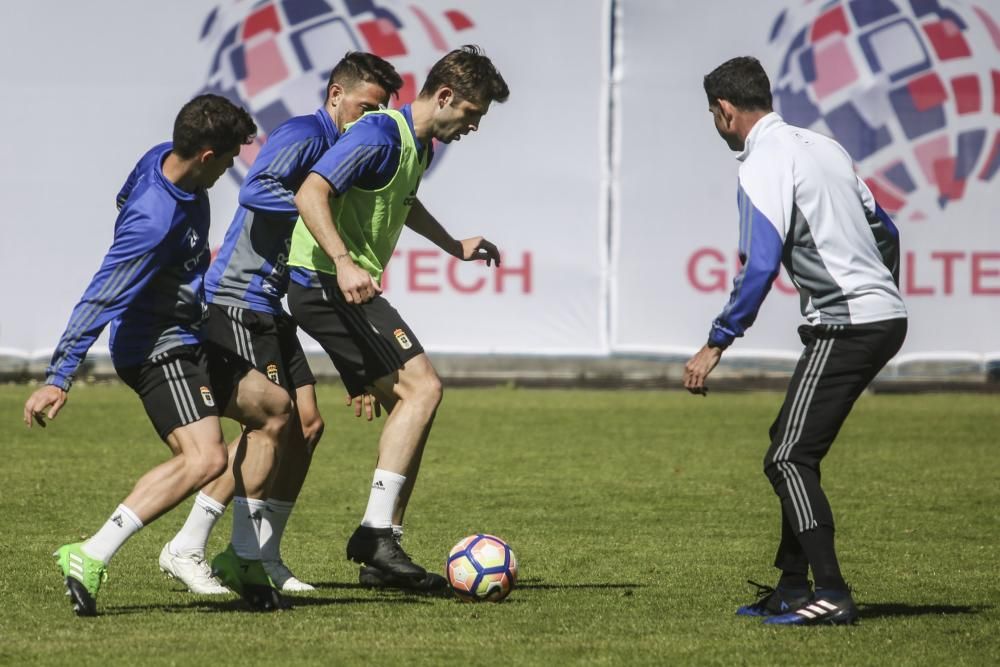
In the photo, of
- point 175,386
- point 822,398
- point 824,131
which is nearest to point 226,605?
point 175,386

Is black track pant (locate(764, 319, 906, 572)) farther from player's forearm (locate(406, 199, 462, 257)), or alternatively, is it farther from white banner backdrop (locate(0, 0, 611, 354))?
white banner backdrop (locate(0, 0, 611, 354))

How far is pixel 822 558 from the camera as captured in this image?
5.52 meters

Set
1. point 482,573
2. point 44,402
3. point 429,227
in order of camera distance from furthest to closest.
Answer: point 429,227 < point 482,573 < point 44,402

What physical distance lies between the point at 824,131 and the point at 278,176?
40.2 feet

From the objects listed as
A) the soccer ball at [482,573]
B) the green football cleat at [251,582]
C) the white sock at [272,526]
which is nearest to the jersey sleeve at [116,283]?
the green football cleat at [251,582]

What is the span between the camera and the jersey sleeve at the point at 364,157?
20.2 ft

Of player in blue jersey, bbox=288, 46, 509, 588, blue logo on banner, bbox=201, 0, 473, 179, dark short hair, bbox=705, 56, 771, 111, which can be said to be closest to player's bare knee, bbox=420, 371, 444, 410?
player in blue jersey, bbox=288, 46, 509, 588

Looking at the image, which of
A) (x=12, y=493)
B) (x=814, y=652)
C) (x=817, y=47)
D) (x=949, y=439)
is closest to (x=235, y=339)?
(x=814, y=652)

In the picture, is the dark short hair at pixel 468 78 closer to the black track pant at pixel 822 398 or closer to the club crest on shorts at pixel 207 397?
the club crest on shorts at pixel 207 397

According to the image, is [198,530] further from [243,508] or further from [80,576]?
[80,576]

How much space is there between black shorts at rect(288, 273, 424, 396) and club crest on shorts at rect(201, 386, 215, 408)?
0.83 meters

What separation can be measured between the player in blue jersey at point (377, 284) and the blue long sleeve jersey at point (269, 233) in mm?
102

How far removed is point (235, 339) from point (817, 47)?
1241 cm

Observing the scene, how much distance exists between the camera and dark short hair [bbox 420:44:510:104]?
643 centimetres
